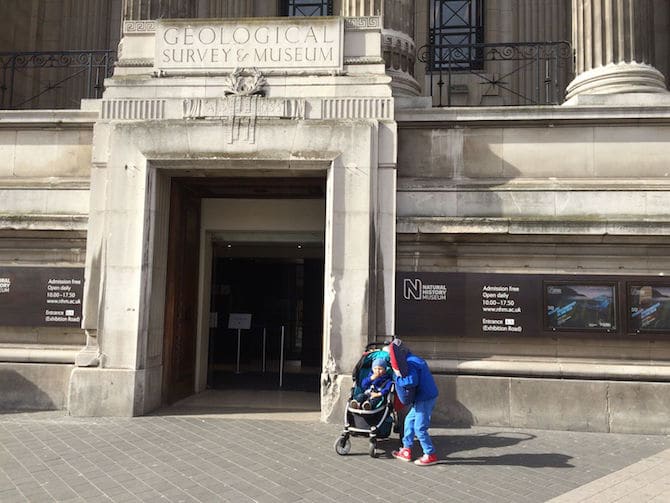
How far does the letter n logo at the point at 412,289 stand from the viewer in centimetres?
862

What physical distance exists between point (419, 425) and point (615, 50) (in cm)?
711

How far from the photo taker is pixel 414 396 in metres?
6.56

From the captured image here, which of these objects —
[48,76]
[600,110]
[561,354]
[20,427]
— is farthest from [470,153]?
[48,76]

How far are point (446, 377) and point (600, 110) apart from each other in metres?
4.71

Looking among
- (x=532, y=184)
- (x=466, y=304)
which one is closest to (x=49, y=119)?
(x=466, y=304)

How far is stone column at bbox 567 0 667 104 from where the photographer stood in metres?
9.23

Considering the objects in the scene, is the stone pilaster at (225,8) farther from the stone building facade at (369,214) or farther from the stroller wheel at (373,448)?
the stroller wheel at (373,448)

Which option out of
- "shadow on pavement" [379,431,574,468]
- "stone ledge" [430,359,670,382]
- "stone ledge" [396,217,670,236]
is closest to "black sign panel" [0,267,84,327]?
"stone ledge" [396,217,670,236]

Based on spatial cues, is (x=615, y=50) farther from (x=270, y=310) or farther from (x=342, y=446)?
(x=270, y=310)

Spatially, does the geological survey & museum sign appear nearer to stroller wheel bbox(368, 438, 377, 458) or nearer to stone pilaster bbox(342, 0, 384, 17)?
stone pilaster bbox(342, 0, 384, 17)

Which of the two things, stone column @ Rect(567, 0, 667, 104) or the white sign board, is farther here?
the white sign board

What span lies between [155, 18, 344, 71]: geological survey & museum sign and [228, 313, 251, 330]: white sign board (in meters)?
7.41

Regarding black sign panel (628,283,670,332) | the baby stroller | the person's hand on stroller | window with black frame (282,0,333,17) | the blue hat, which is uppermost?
window with black frame (282,0,333,17)

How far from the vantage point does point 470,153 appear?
9023 mm
